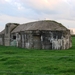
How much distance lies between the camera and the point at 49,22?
2894 centimetres

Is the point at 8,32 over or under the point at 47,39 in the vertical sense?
over

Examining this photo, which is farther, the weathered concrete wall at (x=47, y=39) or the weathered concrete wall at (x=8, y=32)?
the weathered concrete wall at (x=8, y=32)

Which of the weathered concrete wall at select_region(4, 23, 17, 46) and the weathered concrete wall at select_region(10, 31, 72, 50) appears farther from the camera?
the weathered concrete wall at select_region(4, 23, 17, 46)

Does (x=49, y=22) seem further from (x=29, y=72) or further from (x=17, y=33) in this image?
(x=29, y=72)

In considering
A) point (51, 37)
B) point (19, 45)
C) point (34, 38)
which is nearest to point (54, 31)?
point (51, 37)

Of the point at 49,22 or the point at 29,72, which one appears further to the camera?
the point at 49,22

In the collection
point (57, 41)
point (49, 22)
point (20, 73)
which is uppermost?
point (49, 22)

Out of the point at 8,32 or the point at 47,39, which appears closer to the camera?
the point at 47,39

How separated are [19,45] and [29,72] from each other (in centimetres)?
2018

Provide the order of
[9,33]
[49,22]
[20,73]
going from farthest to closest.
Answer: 1. [9,33]
2. [49,22]
3. [20,73]

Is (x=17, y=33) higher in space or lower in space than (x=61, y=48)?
higher

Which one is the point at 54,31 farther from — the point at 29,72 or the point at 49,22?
the point at 29,72

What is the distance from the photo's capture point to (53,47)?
27.0m

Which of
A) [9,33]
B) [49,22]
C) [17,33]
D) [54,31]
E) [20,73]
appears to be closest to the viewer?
[20,73]
